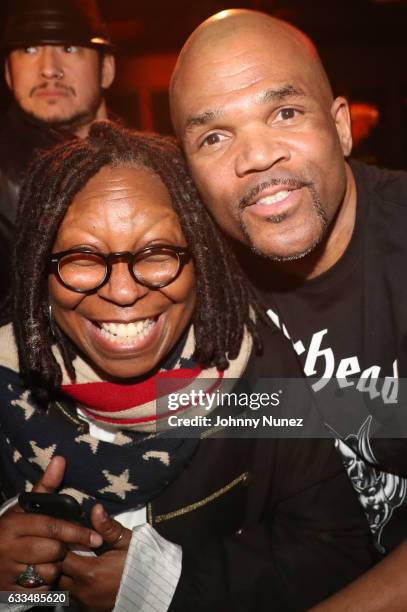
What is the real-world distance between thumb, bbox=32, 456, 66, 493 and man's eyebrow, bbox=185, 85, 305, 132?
987 mm

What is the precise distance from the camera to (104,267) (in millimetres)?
1470

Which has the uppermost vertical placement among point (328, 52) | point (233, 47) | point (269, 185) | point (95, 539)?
point (328, 52)

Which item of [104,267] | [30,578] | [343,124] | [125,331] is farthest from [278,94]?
[30,578]

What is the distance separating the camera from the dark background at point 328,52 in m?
2.24

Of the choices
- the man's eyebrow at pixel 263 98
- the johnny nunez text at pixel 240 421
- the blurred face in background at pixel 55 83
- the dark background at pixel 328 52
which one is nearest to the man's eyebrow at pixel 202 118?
the man's eyebrow at pixel 263 98

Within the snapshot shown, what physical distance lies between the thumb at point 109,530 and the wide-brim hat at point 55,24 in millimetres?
1841

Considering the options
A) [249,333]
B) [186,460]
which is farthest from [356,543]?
[249,333]

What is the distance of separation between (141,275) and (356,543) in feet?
3.32

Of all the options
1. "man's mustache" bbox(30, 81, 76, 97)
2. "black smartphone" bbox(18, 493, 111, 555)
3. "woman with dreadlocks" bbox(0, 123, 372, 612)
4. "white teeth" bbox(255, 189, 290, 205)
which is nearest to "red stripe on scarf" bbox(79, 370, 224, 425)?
"woman with dreadlocks" bbox(0, 123, 372, 612)

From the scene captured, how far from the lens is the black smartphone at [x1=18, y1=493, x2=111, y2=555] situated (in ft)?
4.87

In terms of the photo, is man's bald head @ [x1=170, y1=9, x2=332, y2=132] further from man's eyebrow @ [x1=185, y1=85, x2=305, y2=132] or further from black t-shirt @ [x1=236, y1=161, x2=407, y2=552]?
black t-shirt @ [x1=236, y1=161, x2=407, y2=552]

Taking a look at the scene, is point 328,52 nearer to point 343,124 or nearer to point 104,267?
point 343,124

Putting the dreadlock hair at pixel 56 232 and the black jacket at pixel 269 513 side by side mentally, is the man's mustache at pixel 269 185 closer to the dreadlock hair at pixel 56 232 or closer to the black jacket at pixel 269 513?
the dreadlock hair at pixel 56 232

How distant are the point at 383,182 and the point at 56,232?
994 mm
